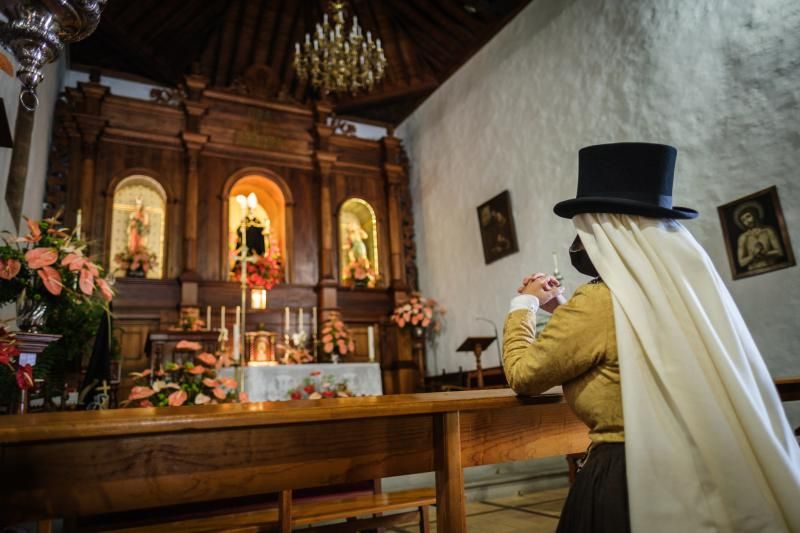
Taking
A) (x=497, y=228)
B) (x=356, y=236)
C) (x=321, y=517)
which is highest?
(x=356, y=236)

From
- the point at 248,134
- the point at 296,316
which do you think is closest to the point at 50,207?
the point at 248,134

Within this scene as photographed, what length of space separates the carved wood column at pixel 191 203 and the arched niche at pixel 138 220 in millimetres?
394

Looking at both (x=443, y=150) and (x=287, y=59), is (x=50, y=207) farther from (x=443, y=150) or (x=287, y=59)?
(x=443, y=150)

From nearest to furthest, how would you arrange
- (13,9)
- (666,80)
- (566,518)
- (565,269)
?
1. (566,518)
2. (13,9)
3. (666,80)
4. (565,269)

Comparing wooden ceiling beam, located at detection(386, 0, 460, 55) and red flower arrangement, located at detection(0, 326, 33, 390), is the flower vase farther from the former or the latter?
wooden ceiling beam, located at detection(386, 0, 460, 55)

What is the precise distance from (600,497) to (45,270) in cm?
248

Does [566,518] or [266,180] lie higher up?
[266,180]

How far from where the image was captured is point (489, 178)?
8.12 meters

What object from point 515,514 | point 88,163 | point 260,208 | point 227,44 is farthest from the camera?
point 260,208

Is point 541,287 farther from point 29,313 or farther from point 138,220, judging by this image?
point 138,220

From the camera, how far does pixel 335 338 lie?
8062 millimetres

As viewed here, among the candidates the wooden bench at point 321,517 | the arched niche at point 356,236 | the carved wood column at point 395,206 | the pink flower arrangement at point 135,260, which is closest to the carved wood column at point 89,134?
the pink flower arrangement at point 135,260

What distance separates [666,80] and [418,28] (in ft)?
15.4

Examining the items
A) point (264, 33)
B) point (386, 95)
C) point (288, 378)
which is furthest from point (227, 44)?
point (288, 378)
